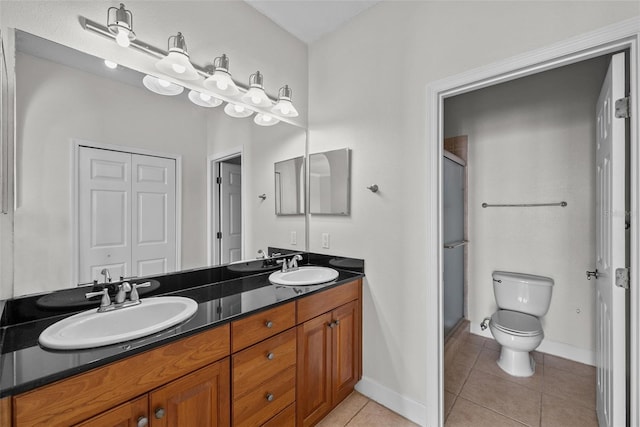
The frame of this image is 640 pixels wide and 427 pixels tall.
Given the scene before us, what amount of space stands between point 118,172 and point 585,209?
330 cm

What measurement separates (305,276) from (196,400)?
1.02 m

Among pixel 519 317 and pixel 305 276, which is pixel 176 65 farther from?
pixel 519 317

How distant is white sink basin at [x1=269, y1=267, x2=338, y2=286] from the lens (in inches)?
67.5

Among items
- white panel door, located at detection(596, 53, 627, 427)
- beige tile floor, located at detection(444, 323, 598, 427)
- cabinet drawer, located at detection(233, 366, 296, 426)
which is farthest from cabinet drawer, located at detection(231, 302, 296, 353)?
white panel door, located at detection(596, 53, 627, 427)

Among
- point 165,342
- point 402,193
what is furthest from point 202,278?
point 402,193

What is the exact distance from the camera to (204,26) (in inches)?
65.5

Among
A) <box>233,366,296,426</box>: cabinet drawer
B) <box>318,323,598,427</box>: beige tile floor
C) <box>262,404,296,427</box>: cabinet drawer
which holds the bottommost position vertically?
<box>318,323,598,427</box>: beige tile floor

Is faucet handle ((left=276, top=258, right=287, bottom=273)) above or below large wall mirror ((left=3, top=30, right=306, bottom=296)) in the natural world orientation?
below

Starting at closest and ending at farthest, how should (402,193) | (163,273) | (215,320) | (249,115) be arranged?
(215,320) → (163,273) → (402,193) → (249,115)

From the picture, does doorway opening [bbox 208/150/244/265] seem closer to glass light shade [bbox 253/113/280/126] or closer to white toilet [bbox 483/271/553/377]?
glass light shade [bbox 253/113/280/126]

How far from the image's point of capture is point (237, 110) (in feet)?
6.04

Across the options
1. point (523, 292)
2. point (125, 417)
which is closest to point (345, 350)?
point (125, 417)

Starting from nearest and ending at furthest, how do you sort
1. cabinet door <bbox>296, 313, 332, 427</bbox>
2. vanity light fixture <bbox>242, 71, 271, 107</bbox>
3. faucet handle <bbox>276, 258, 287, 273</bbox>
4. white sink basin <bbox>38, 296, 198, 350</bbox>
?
white sink basin <bbox>38, 296, 198, 350</bbox>
cabinet door <bbox>296, 313, 332, 427</bbox>
vanity light fixture <bbox>242, 71, 271, 107</bbox>
faucet handle <bbox>276, 258, 287, 273</bbox>

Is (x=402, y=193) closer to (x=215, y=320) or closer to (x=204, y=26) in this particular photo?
(x=215, y=320)
